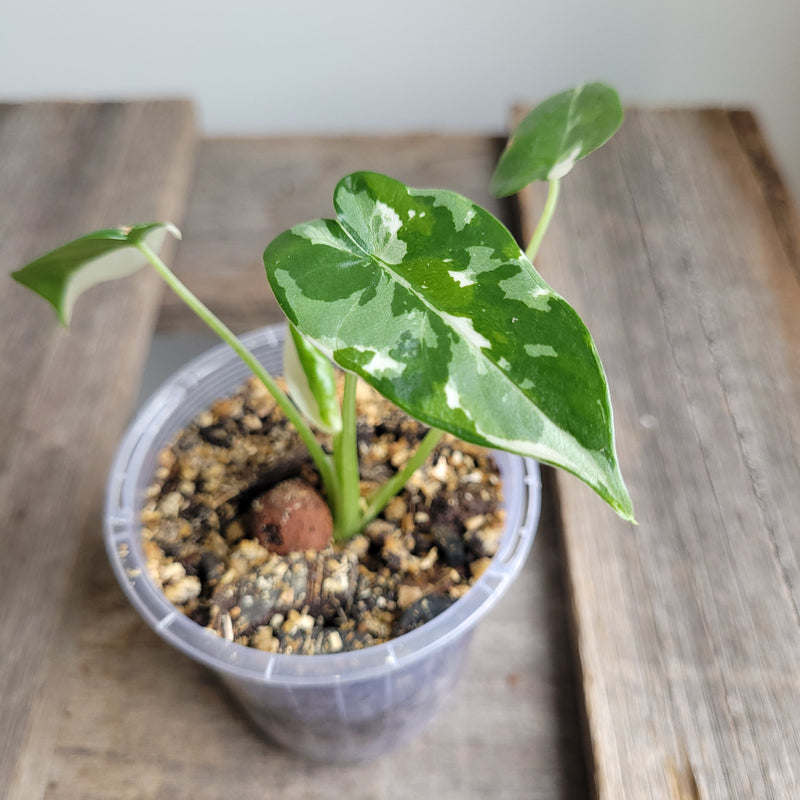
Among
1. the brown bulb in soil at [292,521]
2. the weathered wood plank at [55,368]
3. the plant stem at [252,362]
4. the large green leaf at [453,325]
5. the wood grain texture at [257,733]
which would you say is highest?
the large green leaf at [453,325]

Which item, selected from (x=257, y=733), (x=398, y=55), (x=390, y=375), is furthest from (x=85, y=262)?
(x=398, y=55)

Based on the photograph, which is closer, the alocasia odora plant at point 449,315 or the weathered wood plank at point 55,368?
the alocasia odora plant at point 449,315

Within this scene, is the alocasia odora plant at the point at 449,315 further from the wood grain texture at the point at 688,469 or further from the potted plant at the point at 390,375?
the wood grain texture at the point at 688,469

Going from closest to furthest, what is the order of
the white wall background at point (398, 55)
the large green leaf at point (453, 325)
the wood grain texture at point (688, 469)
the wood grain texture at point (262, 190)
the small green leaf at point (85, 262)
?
the large green leaf at point (453, 325) → the small green leaf at point (85, 262) → the wood grain texture at point (688, 469) → the wood grain texture at point (262, 190) → the white wall background at point (398, 55)

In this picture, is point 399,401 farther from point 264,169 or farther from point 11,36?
point 11,36

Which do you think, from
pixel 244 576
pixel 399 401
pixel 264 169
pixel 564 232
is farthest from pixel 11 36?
pixel 399 401

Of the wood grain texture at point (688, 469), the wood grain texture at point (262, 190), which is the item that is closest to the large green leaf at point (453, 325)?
the wood grain texture at point (688, 469)
